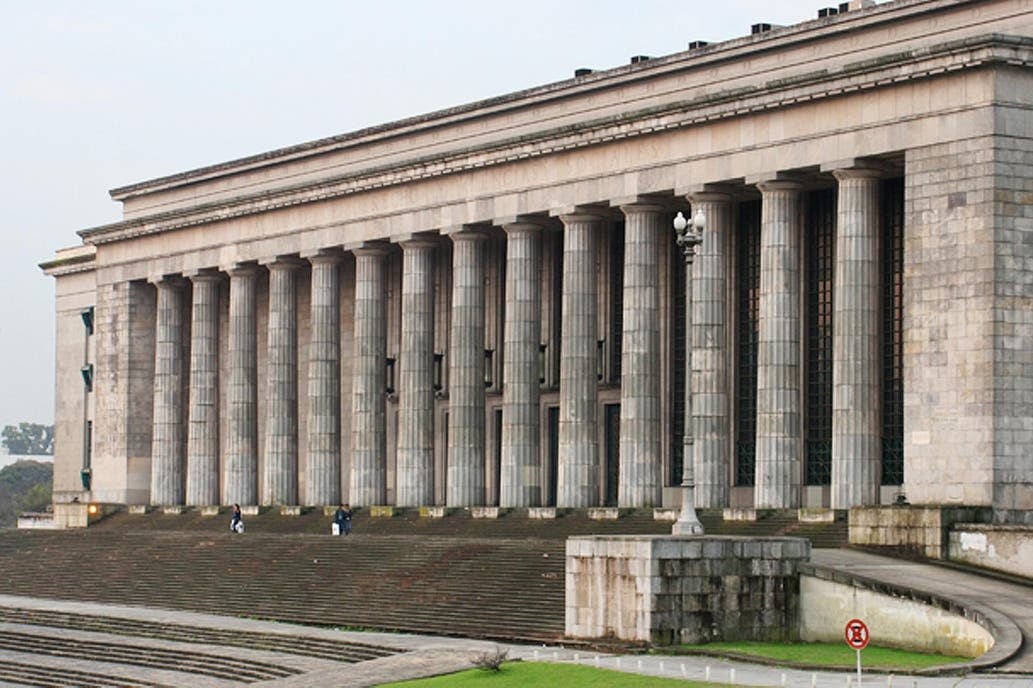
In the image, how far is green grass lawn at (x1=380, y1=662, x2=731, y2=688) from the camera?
42031 mm

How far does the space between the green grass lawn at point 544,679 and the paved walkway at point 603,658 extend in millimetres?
772

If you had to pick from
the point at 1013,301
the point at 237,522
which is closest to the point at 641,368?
the point at 1013,301

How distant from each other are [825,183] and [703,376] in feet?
23.4

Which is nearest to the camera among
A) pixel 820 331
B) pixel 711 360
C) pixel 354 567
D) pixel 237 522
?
pixel 354 567

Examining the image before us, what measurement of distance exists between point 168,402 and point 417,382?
17.7 m

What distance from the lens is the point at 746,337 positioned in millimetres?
72312

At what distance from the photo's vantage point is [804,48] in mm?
71250

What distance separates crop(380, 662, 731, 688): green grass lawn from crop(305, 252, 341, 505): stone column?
39.3 meters

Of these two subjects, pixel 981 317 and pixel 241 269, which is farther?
pixel 241 269

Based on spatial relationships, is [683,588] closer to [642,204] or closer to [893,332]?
[893,332]

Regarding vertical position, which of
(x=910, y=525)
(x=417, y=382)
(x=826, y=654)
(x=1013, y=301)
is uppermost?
(x=1013, y=301)

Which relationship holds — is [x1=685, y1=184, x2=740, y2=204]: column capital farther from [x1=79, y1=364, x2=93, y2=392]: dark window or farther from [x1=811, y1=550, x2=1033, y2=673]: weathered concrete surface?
[x1=79, y1=364, x2=93, y2=392]: dark window

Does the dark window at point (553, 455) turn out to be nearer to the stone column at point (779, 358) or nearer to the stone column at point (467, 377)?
the stone column at point (467, 377)

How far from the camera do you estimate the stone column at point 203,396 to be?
93.8 m
